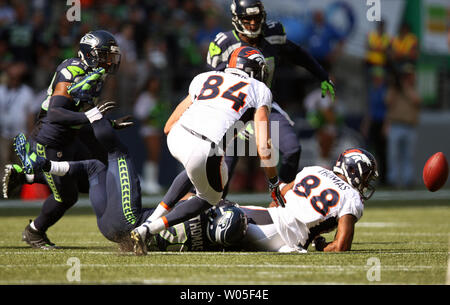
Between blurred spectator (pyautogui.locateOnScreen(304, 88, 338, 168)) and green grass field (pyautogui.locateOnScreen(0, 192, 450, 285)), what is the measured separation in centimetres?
725

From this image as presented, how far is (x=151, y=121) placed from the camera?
15.5m

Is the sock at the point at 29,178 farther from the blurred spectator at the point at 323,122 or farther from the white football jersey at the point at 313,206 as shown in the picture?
the blurred spectator at the point at 323,122

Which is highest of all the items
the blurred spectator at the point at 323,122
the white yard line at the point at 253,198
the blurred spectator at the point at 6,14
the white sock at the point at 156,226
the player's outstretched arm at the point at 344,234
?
the blurred spectator at the point at 6,14

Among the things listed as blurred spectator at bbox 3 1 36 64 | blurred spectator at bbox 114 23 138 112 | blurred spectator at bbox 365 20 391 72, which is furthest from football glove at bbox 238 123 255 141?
blurred spectator at bbox 365 20 391 72

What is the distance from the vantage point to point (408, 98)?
16.0m

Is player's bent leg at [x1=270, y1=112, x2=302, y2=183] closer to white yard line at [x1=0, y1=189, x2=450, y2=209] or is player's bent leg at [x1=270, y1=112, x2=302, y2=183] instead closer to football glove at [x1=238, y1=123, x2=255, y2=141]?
football glove at [x1=238, y1=123, x2=255, y2=141]

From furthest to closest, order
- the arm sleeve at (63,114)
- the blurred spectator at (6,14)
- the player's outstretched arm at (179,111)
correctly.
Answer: the blurred spectator at (6,14), the arm sleeve at (63,114), the player's outstretched arm at (179,111)

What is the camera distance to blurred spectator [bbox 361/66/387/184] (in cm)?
1639

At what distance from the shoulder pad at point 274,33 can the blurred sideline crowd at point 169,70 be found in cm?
677

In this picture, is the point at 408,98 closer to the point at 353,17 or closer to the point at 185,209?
the point at 353,17

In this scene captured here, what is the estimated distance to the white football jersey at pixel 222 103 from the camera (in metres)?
6.12

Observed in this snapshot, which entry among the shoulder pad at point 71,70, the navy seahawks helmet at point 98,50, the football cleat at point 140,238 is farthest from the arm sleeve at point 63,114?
the football cleat at point 140,238

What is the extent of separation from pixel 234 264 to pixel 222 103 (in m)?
1.19
